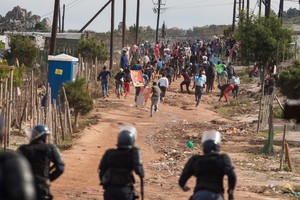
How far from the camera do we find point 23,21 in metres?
90.2

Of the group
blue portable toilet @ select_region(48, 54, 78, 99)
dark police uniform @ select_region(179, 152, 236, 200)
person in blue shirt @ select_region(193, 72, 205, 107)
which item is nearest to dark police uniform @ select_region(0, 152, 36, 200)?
dark police uniform @ select_region(179, 152, 236, 200)

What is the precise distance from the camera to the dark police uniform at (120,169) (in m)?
10.2

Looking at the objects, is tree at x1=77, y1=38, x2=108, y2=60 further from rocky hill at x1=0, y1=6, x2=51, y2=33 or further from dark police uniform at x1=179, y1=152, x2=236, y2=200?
dark police uniform at x1=179, y1=152, x2=236, y2=200

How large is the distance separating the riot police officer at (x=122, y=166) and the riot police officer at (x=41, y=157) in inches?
24.6

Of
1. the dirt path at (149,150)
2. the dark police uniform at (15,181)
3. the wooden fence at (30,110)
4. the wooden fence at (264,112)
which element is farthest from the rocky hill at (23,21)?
the dark police uniform at (15,181)

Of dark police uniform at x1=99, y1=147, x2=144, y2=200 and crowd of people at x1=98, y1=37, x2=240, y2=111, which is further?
crowd of people at x1=98, y1=37, x2=240, y2=111

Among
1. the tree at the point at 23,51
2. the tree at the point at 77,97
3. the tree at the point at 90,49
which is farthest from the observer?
the tree at the point at 90,49

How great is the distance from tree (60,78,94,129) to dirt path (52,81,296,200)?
0.67 metres

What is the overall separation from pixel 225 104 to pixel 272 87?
9.02 meters

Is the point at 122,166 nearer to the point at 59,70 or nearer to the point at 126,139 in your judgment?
the point at 126,139

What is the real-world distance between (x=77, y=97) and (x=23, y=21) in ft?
221

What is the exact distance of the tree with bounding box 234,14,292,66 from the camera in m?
37.5

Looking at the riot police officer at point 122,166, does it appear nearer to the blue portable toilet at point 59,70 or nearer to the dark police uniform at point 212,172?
the dark police uniform at point 212,172

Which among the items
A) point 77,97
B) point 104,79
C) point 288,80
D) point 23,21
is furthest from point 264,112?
point 23,21
